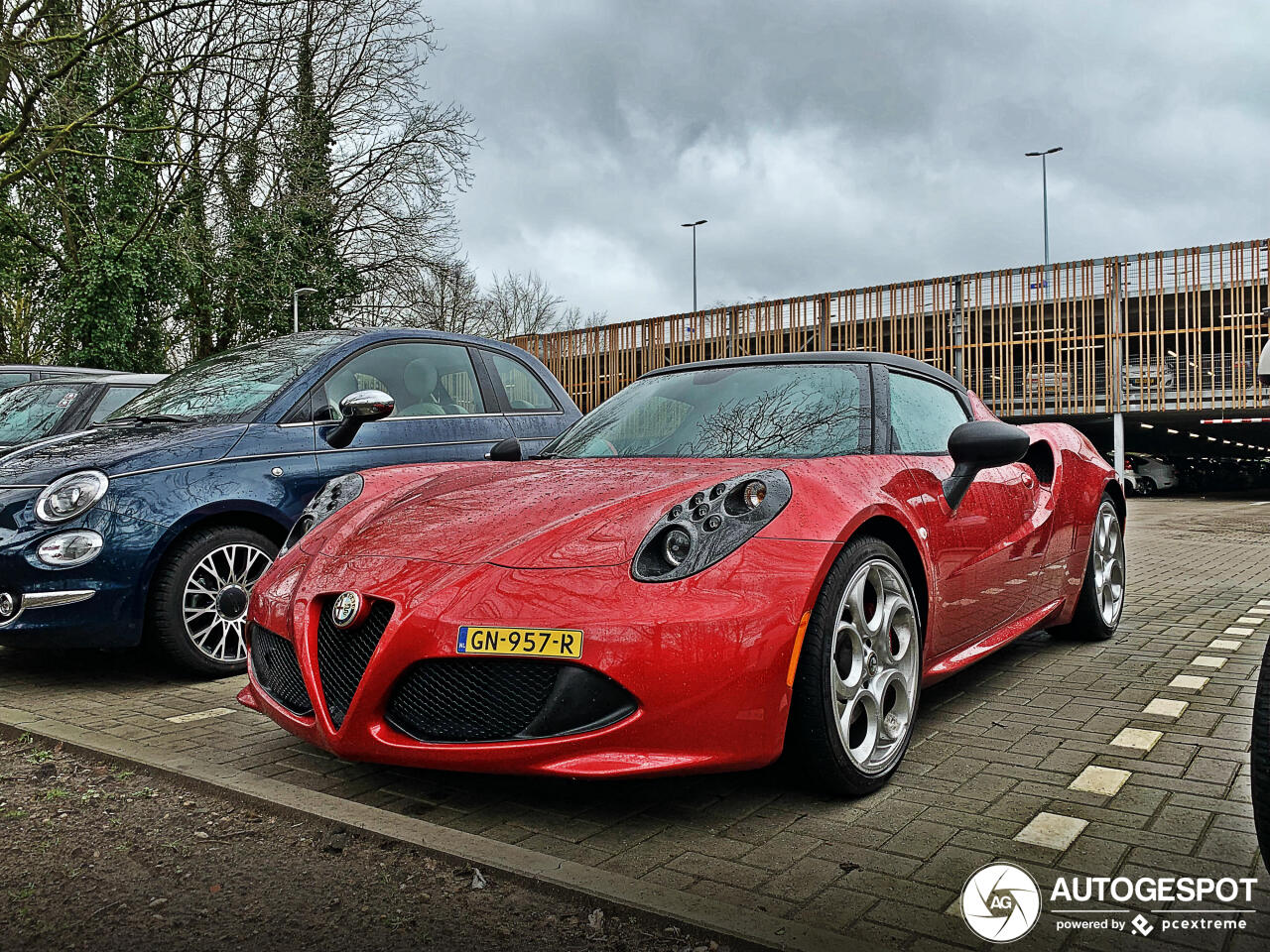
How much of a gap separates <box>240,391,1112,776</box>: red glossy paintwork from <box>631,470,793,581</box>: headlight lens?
0.10 feet

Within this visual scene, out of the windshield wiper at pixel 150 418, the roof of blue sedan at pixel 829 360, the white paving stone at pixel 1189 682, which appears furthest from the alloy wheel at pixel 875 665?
the windshield wiper at pixel 150 418

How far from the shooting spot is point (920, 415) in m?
4.04

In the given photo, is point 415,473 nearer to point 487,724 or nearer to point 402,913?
point 487,724

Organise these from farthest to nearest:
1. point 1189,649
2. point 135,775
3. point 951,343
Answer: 1. point 951,343
2. point 1189,649
3. point 135,775

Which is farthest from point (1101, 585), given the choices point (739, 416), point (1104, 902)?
point (1104, 902)

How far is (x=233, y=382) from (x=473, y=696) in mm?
3414

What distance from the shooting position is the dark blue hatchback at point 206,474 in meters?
4.34

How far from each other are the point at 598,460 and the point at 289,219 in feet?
62.3

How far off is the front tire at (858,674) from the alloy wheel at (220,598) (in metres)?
2.78

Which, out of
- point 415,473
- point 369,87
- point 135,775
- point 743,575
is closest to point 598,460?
point 415,473

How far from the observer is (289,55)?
597 inches

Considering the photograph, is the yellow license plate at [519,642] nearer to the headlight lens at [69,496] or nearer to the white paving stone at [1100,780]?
the white paving stone at [1100,780]

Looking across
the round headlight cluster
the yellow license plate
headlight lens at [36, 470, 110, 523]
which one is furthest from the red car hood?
headlight lens at [36, 470, 110, 523]

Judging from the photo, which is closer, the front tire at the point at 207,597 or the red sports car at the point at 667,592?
the red sports car at the point at 667,592
